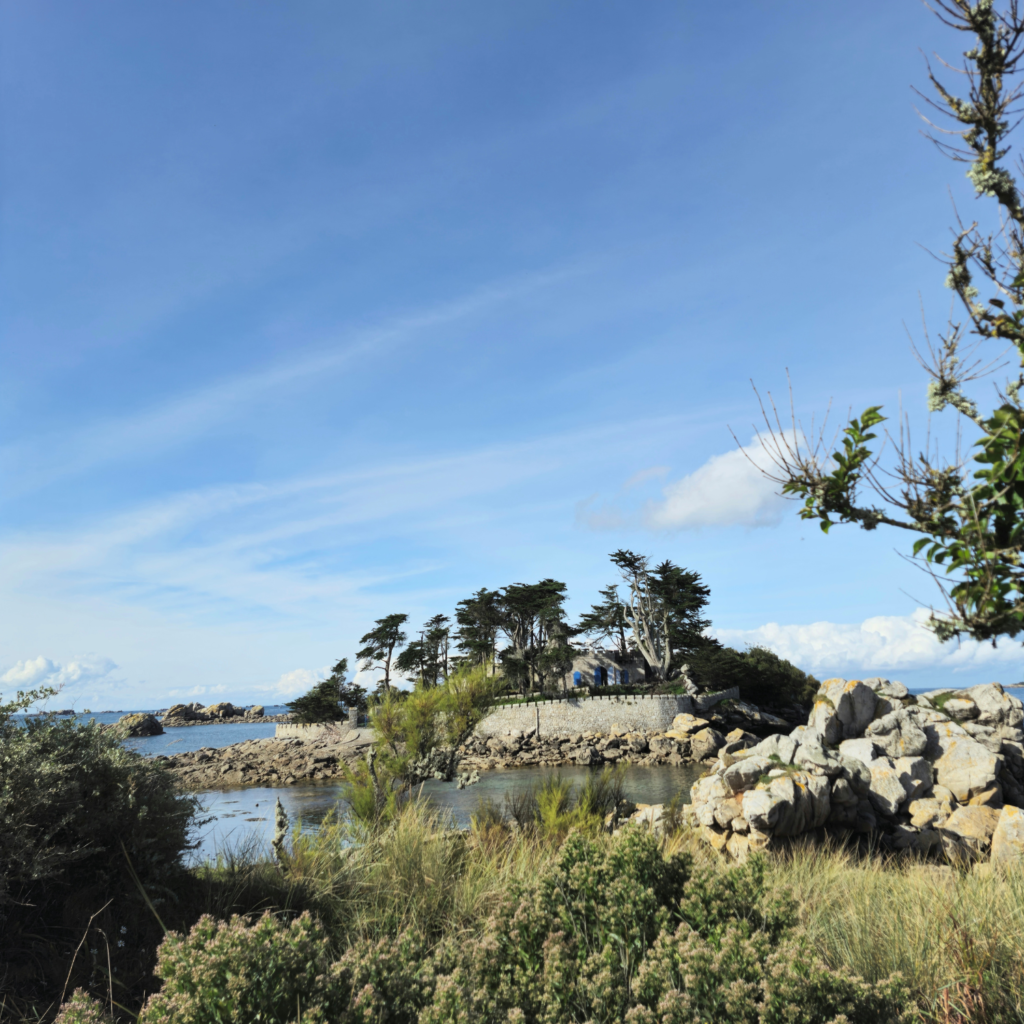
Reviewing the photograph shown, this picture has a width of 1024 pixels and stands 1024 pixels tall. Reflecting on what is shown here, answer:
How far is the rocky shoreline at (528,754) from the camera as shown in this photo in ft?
107

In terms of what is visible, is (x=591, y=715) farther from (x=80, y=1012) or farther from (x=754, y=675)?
(x=80, y=1012)

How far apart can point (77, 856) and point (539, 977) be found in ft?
12.4

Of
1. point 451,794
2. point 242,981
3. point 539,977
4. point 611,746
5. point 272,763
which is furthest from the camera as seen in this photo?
point 272,763

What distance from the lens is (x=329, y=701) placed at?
2030 inches

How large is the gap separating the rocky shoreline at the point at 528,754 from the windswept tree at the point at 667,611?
5.76 meters

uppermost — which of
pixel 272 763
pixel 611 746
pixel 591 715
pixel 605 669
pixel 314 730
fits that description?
pixel 605 669

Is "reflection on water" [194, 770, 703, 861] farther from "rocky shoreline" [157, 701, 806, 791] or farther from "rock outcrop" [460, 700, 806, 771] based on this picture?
"rocky shoreline" [157, 701, 806, 791]

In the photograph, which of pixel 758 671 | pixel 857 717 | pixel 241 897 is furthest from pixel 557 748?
pixel 241 897

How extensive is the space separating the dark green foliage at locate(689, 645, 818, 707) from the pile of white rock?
1153 inches

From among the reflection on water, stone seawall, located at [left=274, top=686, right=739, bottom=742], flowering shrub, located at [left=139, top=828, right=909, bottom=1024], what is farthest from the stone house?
flowering shrub, located at [left=139, top=828, right=909, bottom=1024]

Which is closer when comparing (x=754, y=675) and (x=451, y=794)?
(x=451, y=794)

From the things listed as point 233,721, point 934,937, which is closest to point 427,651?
point 934,937

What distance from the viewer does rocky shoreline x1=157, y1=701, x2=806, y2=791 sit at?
107 feet

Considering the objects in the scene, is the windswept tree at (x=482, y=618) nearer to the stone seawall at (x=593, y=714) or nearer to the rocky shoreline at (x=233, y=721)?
the stone seawall at (x=593, y=714)
